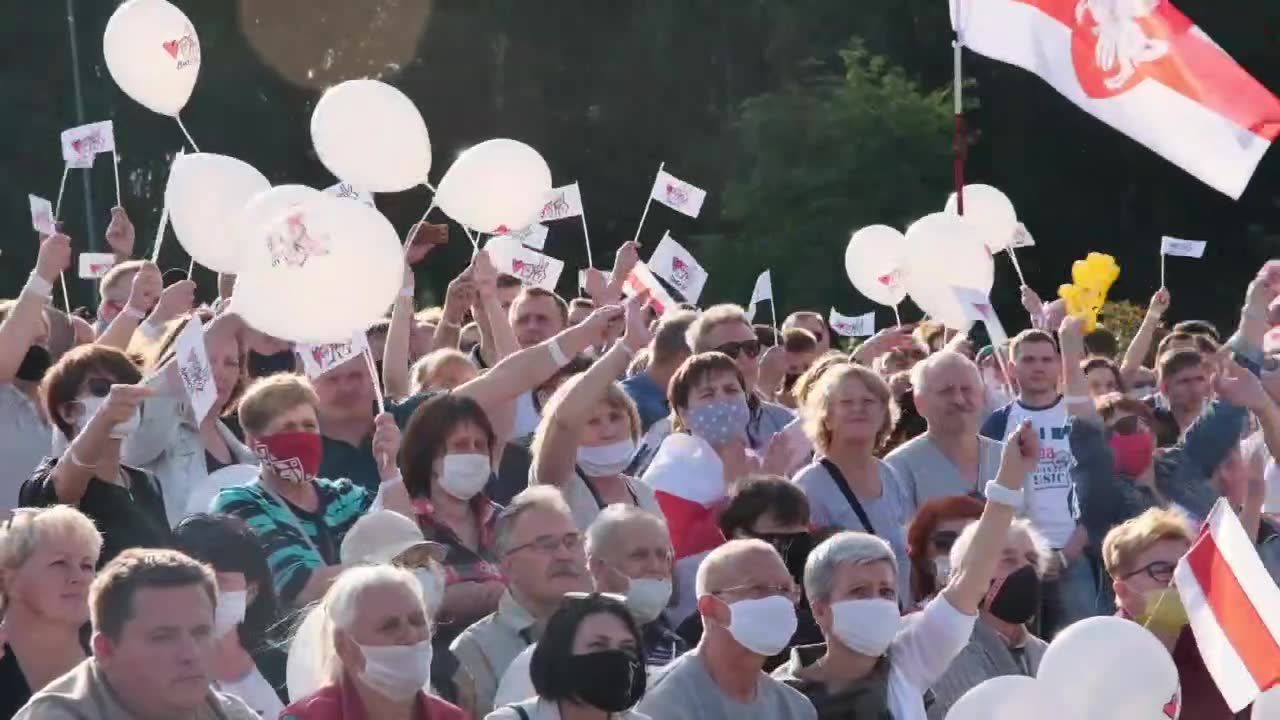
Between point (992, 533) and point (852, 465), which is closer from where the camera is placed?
point (992, 533)

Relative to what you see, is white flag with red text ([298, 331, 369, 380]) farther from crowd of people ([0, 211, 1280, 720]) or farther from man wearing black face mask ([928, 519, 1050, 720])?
man wearing black face mask ([928, 519, 1050, 720])

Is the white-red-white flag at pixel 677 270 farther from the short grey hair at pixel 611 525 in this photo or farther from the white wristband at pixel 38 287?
the short grey hair at pixel 611 525

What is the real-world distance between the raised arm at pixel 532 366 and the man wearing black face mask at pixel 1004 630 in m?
1.54

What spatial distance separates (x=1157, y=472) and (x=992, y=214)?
Answer: 3.83 metres

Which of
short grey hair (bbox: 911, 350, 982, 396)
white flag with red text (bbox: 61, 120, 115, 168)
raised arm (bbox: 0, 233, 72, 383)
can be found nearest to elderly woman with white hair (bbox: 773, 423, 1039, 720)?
short grey hair (bbox: 911, 350, 982, 396)

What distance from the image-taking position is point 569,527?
5.62 meters

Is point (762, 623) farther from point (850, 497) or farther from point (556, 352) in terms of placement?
point (556, 352)

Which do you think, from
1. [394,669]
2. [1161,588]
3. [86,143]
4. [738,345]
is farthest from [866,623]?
[86,143]

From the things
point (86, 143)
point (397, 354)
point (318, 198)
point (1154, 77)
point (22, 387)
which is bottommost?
point (22, 387)

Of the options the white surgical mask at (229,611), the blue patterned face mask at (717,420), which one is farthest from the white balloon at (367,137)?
the white surgical mask at (229,611)

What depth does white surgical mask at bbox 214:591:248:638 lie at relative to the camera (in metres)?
5.33

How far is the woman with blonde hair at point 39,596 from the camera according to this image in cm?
518

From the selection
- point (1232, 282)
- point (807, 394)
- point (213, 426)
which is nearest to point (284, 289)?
point (213, 426)

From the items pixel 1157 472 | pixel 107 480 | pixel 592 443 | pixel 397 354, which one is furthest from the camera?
pixel 1157 472
